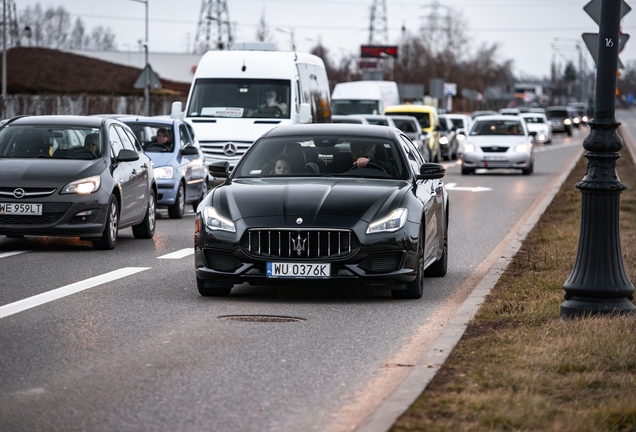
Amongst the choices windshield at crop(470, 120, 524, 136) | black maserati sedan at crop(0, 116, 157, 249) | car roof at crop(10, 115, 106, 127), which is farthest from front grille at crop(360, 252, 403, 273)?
windshield at crop(470, 120, 524, 136)

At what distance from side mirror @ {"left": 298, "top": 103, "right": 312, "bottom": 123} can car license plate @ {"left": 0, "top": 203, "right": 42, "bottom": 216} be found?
11097mm

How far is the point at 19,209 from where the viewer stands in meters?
14.2

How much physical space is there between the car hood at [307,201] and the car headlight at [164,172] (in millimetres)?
9394

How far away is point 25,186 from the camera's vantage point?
14.2 meters

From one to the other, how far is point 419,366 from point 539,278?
474 cm

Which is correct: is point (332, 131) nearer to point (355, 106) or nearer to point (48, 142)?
point (48, 142)

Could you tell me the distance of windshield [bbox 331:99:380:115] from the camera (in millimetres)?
46219

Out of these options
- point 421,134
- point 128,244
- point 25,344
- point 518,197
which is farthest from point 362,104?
point 25,344

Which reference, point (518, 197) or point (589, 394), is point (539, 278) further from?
point (518, 197)

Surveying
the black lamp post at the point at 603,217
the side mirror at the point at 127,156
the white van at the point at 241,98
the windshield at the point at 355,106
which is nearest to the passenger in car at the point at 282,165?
the black lamp post at the point at 603,217

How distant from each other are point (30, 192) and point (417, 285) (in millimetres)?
5333

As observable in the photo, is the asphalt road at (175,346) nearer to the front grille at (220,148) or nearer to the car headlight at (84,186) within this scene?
the car headlight at (84,186)

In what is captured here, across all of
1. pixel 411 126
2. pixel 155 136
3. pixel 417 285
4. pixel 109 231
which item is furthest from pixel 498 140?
pixel 417 285

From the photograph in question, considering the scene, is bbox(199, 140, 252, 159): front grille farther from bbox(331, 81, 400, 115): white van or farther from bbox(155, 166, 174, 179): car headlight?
bbox(331, 81, 400, 115): white van
